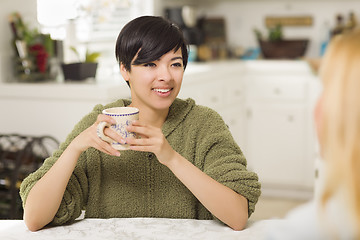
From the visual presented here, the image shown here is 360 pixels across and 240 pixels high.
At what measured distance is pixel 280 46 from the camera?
4.31 metres

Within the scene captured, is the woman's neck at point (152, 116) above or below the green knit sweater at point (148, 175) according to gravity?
above

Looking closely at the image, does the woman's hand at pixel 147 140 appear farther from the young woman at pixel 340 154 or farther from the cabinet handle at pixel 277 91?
the cabinet handle at pixel 277 91

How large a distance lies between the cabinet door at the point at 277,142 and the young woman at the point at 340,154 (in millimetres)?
3347

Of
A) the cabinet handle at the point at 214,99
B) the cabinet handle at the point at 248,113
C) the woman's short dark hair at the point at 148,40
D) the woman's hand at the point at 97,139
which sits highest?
the woman's short dark hair at the point at 148,40

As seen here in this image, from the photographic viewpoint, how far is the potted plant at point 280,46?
4.30 m

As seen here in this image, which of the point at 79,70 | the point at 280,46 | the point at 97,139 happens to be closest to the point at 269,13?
the point at 280,46

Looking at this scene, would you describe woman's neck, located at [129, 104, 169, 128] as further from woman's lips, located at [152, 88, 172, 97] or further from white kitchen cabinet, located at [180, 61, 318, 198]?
white kitchen cabinet, located at [180, 61, 318, 198]

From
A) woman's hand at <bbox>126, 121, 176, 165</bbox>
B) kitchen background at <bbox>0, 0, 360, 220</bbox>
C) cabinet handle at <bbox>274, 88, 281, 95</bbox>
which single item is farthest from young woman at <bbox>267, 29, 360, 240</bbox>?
cabinet handle at <bbox>274, 88, 281, 95</bbox>

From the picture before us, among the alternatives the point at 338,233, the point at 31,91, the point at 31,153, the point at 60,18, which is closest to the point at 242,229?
the point at 338,233

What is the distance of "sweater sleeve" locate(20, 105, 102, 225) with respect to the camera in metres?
1.28

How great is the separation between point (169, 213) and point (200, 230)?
0.96ft

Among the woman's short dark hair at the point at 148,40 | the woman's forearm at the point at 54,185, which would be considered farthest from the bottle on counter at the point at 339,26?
the woman's forearm at the point at 54,185

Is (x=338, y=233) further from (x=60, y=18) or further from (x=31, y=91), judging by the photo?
(x=60, y=18)

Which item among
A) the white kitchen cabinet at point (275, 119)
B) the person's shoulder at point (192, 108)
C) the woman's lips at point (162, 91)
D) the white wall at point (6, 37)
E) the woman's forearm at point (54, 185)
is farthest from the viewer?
the white kitchen cabinet at point (275, 119)
